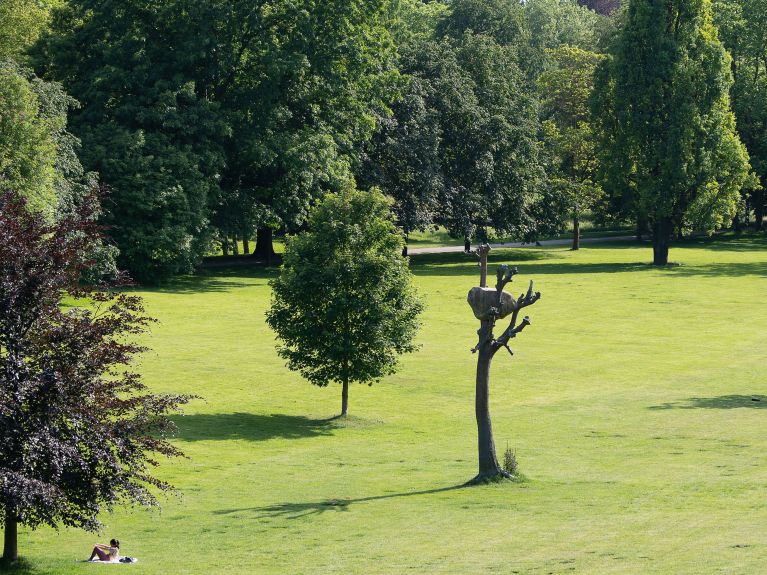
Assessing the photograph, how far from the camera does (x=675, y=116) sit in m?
83.8

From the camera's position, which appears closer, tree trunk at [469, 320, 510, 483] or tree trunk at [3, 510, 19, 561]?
tree trunk at [3, 510, 19, 561]

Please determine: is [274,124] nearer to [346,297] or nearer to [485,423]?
[346,297]

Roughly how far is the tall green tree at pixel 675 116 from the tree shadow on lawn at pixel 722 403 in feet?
146

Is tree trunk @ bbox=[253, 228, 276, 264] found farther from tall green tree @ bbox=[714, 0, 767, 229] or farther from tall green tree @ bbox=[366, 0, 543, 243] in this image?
tall green tree @ bbox=[714, 0, 767, 229]

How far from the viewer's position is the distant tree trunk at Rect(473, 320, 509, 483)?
1134 inches

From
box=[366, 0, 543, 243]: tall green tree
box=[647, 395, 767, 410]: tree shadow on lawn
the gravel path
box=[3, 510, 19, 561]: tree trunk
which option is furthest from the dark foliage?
the gravel path

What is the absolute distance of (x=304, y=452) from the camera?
33156mm

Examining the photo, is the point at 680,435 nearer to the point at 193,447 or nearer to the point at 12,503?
the point at 193,447

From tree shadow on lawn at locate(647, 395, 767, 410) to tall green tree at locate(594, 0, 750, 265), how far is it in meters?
44.6

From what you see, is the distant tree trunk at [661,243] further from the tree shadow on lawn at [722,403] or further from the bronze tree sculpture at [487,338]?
the bronze tree sculpture at [487,338]

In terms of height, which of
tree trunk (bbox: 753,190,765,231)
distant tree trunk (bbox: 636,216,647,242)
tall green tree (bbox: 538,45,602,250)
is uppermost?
tall green tree (bbox: 538,45,602,250)

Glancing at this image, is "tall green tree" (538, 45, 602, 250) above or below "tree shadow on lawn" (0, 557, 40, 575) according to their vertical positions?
above

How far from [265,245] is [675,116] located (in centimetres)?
2877

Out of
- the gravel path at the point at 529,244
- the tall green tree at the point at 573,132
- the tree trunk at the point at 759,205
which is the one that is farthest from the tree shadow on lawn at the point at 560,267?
the tree trunk at the point at 759,205
